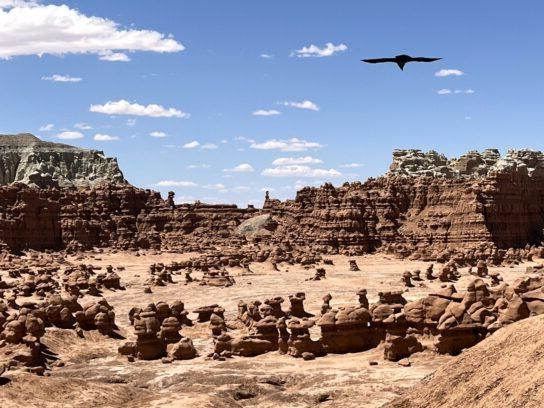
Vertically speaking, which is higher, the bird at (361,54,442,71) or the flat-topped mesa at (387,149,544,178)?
the flat-topped mesa at (387,149,544,178)

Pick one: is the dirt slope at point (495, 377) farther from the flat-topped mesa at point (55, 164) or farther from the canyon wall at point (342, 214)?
the flat-topped mesa at point (55, 164)

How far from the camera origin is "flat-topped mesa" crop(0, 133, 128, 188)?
12353cm

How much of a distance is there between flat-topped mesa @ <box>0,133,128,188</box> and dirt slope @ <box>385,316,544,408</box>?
362ft

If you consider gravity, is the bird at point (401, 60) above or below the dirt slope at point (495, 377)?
above

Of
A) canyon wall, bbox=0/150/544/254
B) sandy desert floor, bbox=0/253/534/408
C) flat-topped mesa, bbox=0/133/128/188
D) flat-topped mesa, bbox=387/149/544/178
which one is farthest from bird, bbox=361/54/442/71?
flat-topped mesa, bbox=0/133/128/188

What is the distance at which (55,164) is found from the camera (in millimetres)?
126750

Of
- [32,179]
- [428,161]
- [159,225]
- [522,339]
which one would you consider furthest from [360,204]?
[522,339]

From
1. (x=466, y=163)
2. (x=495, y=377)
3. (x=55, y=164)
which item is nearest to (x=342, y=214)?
(x=466, y=163)

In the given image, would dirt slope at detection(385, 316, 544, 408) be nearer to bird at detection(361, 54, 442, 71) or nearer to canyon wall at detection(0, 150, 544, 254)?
bird at detection(361, 54, 442, 71)

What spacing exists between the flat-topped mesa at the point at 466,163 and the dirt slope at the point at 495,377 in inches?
3117

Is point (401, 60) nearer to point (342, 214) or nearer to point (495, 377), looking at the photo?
point (495, 377)

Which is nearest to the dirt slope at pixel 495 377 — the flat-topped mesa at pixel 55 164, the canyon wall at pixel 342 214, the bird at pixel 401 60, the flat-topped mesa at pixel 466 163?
the bird at pixel 401 60

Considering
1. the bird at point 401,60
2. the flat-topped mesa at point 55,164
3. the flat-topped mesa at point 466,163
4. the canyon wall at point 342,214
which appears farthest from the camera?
the flat-topped mesa at point 55,164

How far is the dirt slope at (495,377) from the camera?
1261 centimetres
